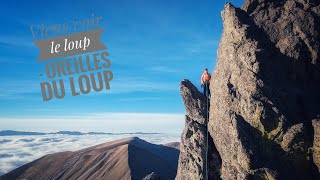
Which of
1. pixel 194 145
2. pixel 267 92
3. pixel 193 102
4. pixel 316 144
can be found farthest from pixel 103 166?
pixel 316 144

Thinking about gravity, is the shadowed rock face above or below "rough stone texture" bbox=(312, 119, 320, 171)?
below

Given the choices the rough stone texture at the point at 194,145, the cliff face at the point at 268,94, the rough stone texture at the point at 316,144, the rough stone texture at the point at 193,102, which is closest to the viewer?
the rough stone texture at the point at 316,144

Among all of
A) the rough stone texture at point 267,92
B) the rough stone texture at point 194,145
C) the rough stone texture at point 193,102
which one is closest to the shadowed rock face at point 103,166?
the rough stone texture at point 193,102

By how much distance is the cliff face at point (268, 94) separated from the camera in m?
29.5

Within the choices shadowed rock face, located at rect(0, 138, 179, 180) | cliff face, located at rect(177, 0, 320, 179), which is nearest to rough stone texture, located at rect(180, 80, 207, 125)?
cliff face, located at rect(177, 0, 320, 179)

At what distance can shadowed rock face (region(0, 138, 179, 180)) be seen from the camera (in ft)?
464

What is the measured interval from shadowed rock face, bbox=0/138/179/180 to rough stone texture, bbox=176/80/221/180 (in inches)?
3801

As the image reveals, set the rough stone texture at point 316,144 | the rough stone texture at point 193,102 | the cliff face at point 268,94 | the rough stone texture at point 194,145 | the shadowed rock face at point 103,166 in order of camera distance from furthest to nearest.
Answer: the shadowed rock face at point 103,166, the rough stone texture at point 193,102, the rough stone texture at point 194,145, the cliff face at point 268,94, the rough stone texture at point 316,144

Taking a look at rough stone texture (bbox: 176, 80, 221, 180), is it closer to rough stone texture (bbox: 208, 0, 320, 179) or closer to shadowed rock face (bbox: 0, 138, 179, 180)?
rough stone texture (bbox: 208, 0, 320, 179)

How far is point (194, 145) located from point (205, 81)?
820 cm

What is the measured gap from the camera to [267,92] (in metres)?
31.4

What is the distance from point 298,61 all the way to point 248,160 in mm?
11618

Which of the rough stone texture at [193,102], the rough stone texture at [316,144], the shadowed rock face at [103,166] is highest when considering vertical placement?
the rough stone texture at [193,102]

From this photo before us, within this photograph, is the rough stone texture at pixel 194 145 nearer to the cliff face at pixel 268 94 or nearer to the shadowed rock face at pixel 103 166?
the cliff face at pixel 268 94
